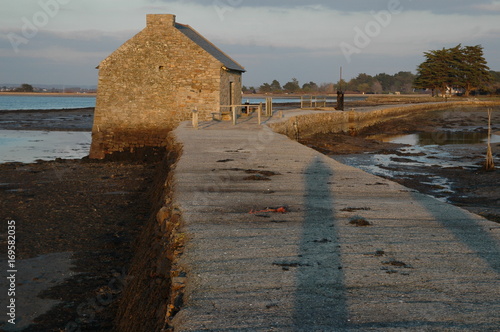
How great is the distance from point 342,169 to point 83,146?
22.3 metres

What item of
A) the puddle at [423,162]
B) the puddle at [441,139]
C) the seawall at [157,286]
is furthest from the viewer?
the puddle at [441,139]

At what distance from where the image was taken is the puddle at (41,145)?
25234mm

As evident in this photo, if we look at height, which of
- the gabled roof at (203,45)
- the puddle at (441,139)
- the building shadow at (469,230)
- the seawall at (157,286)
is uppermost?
the gabled roof at (203,45)

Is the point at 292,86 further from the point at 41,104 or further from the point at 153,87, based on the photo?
the point at 153,87

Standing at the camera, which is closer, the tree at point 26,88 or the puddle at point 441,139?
the puddle at point 441,139

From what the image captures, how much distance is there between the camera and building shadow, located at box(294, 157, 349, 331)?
12.4 feet

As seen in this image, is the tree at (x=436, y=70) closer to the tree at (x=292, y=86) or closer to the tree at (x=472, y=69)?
the tree at (x=472, y=69)

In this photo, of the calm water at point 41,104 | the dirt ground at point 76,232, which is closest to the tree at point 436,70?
the calm water at point 41,104

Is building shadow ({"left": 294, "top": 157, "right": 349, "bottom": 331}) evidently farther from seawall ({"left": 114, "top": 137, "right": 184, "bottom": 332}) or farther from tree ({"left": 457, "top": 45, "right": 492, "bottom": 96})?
tree ({"left": 457, "top": 45, "right": 492, "bottom": 96})

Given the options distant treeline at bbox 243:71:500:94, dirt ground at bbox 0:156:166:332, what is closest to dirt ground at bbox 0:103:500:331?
dirt ground at bbox 0:156:166:332

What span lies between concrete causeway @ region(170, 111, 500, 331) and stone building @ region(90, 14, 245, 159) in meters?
15.2

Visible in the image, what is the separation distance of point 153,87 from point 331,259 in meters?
20.2

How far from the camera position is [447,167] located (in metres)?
18.8

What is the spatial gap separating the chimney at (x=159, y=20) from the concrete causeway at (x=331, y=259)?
15815 mm
